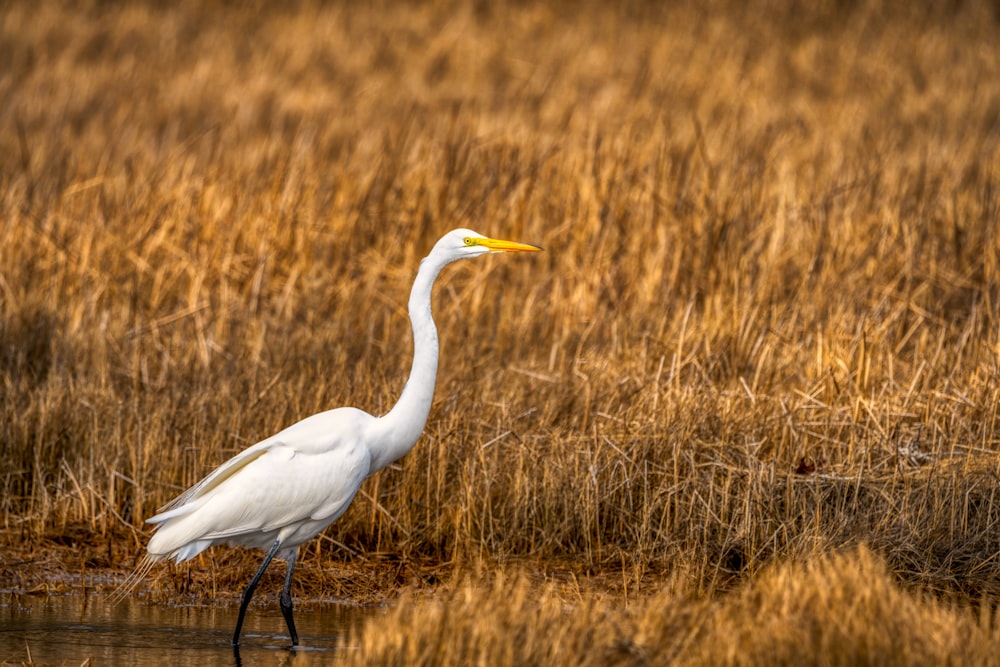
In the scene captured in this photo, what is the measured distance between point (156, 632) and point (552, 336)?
3.71 m

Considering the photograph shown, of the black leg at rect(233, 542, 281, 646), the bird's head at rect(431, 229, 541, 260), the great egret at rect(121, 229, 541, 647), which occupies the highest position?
the bird's head at rect(431, 229, 541, 260)

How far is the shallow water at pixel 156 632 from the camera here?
477 cm

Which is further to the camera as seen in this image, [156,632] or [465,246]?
[465,246]

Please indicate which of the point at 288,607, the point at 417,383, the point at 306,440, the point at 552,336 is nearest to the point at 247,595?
the point at 288,607

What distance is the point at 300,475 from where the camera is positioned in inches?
202

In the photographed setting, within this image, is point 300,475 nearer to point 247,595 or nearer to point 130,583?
point 247,595

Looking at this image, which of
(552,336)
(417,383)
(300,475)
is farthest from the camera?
(552,336)

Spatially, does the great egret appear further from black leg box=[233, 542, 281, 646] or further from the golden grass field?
the golden grass field

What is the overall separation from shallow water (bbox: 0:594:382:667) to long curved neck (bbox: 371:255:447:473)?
75cm

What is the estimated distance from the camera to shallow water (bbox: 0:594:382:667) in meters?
4.77

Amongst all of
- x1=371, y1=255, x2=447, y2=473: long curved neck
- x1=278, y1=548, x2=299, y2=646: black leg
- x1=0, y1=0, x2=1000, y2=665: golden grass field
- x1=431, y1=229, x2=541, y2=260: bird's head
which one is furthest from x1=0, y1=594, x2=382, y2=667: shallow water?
x1=431, y1=229, x2=541, y2=260: bird's head

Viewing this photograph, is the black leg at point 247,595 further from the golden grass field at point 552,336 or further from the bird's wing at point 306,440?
the golden grass field at point 552,336

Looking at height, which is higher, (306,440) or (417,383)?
(417,383)

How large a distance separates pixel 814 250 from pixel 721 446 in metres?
3.04
